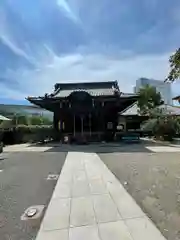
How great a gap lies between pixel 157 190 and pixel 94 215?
6.62ft

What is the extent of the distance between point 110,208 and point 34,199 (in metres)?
1.63

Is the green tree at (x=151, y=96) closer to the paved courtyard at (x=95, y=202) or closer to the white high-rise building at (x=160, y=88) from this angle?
the white high-rise building at (x=160, y=88)

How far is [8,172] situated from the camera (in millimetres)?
8508

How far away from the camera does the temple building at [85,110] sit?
21469 millimetres

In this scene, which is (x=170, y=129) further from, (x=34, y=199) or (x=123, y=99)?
(x=34, y=199)

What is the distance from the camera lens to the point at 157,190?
582cm

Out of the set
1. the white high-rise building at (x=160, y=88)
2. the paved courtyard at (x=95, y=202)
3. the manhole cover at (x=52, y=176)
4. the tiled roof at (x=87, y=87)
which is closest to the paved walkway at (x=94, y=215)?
the paved courtyard at (x=95, y=202)

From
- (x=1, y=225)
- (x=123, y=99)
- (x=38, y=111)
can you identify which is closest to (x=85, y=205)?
(x=1, y=225)

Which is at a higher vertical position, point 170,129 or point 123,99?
point 123,99

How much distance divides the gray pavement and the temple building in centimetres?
1260

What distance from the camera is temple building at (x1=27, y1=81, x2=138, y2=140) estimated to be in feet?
70.4

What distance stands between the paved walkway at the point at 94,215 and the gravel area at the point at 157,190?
18 centimetres

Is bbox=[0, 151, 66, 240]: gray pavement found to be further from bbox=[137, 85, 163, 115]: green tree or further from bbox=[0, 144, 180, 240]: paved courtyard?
bbox=[137, 85, 163, 115]: green tree

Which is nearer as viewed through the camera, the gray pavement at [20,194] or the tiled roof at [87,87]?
the gray pavement at [20,194]
